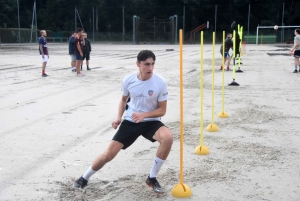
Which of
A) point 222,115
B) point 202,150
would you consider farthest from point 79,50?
point 202,150

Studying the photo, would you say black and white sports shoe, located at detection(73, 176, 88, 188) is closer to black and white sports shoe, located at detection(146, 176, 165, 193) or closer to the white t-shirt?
black and white sports shoe, located at detection(146, 176, 165, 193)

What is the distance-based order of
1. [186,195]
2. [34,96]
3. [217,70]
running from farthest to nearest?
[217,70], [34,96], [186,195]

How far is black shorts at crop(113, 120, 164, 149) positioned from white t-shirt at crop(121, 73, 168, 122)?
0.06m

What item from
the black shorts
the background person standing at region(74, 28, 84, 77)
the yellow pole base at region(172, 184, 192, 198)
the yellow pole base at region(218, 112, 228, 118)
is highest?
the background person standing at region(74, 28, 84, 77)

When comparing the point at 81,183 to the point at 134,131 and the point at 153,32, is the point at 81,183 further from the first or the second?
the point at 153,32

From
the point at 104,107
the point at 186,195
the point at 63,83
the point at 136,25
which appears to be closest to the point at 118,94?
the point at 104,107

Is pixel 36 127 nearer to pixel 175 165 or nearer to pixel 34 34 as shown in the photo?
pixel 175 165

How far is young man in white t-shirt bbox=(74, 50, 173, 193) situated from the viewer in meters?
4.40

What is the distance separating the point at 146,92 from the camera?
4473 millimetres

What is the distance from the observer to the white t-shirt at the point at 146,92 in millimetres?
4473

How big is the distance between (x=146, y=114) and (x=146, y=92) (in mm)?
247

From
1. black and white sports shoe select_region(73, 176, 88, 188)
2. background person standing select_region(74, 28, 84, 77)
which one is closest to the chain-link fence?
background person standing select_region(74, 28, 84, 77)

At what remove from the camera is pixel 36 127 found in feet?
25.1

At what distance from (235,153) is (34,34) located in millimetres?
50599
